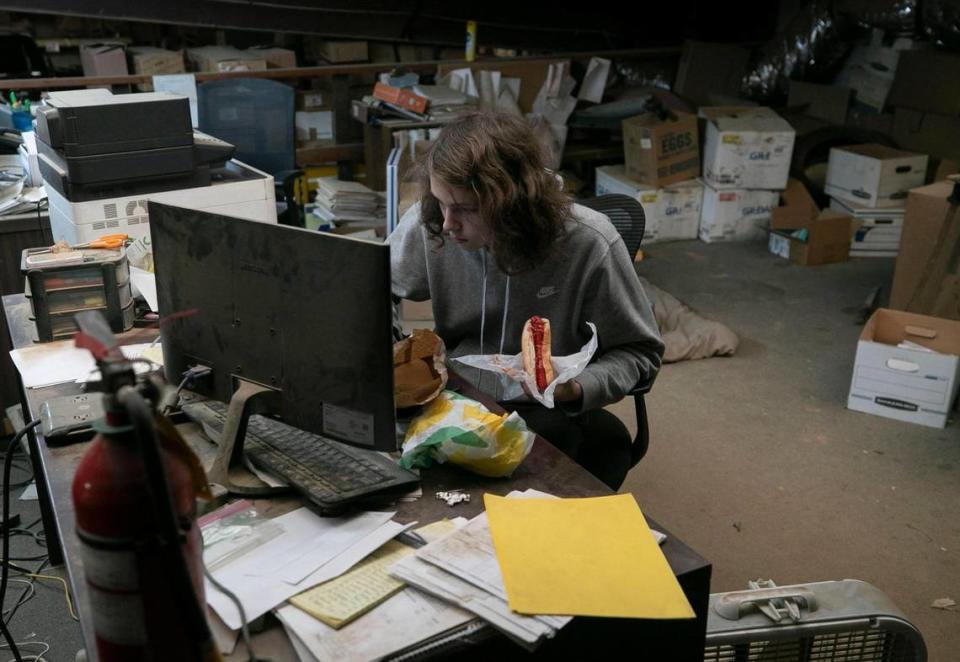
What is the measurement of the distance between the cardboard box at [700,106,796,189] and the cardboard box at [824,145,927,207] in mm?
290

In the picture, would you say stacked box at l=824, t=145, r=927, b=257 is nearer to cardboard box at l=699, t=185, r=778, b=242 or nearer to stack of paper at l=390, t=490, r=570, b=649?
cardboard box at l=699, t=185, r=778, b=242

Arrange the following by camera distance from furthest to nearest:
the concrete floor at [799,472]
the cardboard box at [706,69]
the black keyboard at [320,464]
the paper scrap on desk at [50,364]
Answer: the cardboard box at [706,69] < the concrete floor at [799,472] < the paper scrap on desk at [50,364] < the black keyboard at [320,464]

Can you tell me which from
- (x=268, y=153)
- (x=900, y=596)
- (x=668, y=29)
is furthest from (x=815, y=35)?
(x=900, y=596)

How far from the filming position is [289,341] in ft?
4.47

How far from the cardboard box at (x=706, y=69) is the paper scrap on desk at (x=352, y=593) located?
4984mm

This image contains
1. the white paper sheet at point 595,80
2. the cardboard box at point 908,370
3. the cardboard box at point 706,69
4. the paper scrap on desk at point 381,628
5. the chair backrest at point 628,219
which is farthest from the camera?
the cardboard box at point 706,69

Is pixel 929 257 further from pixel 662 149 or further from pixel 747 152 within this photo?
pixel 662 149

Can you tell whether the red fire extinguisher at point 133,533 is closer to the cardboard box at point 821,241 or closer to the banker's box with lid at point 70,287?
the banker's box with lid at point 70,287

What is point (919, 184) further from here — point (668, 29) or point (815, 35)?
point (668, 29)

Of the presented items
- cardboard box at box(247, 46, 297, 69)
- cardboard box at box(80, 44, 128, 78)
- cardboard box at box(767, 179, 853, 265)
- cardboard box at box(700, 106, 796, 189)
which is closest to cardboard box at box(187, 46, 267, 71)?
cardboard box at box(247, 46, 297, 69)

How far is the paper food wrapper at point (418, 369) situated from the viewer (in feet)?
5.14

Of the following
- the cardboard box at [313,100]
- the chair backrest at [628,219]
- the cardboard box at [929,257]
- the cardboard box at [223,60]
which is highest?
the cardboard box at [223,60]

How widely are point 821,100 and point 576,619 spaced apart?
530 cm

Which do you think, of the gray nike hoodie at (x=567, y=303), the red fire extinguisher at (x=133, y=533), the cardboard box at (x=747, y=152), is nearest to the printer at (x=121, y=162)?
the gray nike hoodie at (x=567, y=303)
